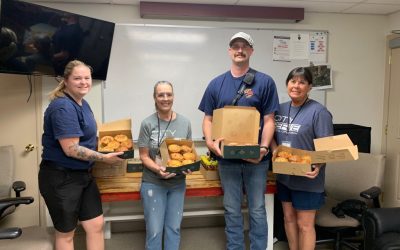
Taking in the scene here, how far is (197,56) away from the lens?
3285 millimetres

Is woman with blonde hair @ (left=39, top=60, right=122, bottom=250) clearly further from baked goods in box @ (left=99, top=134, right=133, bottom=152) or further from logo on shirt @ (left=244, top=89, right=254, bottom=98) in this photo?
logo on shirt @ (left=244, top=89, right=254, bottom=98)

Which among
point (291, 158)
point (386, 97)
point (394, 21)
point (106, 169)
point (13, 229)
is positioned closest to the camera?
point (13, 229)

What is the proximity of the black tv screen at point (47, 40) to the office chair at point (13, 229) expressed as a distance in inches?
30.9

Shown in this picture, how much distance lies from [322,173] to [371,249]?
0.56m

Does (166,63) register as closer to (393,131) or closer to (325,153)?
(325,153)

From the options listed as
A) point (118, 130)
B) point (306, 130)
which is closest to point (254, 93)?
point (306, 130)

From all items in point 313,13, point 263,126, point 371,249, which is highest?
point 313,13

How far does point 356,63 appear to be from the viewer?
358 centimetres

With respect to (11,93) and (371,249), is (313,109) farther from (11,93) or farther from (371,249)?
(11,93)

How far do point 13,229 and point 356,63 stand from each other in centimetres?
344

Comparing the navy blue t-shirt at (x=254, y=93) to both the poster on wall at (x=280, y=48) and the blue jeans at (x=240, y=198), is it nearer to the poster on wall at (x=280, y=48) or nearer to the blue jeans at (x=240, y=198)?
the blue jeans at (x=240, y=198)

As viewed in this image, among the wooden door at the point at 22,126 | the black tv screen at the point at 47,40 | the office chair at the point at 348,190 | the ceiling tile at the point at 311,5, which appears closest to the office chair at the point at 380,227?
the office chair at the point at 348,190

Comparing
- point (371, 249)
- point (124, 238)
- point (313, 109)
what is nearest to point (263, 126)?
point (313, 109)

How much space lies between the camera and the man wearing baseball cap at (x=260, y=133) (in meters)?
2.13
